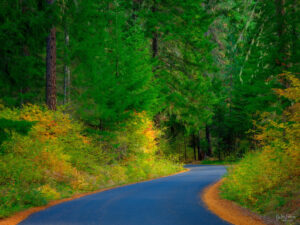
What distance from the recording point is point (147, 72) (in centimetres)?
2692

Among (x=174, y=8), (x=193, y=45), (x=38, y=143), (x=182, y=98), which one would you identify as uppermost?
(x=174, y=8)

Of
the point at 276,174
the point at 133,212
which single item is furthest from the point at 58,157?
the point at 276,174

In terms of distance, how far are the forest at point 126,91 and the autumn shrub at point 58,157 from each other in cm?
6

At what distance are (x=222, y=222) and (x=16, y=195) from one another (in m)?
7.45

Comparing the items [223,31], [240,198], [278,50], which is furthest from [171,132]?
[240,198]

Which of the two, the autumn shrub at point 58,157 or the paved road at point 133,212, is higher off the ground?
the autumn shrub at point 58,157

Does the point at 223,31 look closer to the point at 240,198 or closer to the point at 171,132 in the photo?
the point at 240,198

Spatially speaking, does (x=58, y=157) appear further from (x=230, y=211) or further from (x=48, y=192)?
(x=230, y=211)

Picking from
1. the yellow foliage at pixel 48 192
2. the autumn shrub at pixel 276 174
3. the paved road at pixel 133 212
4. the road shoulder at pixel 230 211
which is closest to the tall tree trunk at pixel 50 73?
the yellow foliage at pixel 48 192

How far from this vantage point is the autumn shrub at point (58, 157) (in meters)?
13.7

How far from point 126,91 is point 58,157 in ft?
27.5

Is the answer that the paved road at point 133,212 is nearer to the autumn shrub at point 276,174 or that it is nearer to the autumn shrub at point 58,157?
the autumn shrub at point 58,157

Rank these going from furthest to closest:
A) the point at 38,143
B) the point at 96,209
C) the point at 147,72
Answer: the point at 147,72, the point at 38,143, the point at 96,209

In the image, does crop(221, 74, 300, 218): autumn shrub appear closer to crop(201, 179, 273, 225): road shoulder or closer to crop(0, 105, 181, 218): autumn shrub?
crop(201, 179, 273, 225): road shoulder
